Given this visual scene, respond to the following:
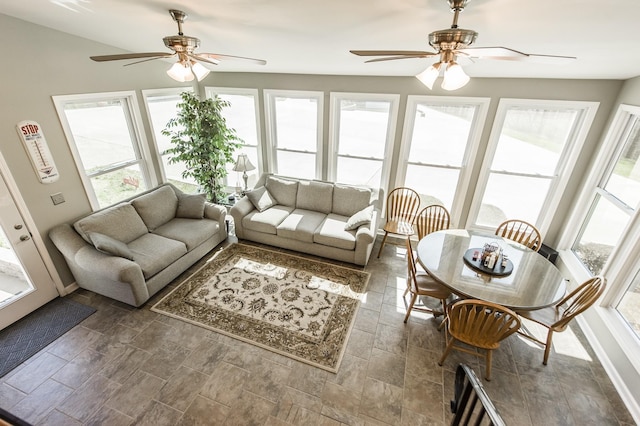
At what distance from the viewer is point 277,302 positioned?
3.30 m

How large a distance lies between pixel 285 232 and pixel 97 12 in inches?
118

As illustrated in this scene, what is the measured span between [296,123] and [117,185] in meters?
2.85

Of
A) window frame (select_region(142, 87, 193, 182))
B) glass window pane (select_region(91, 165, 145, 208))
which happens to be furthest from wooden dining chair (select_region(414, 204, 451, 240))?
glass window pane (select_region(91, 165, 145, 208))

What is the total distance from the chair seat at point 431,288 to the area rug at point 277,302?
2.57 feet

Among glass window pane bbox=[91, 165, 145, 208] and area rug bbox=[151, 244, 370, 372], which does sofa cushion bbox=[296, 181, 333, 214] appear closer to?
area rug bbox=[151, 244, 370, 372]

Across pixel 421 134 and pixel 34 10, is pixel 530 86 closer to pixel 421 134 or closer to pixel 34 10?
pixel 421 134

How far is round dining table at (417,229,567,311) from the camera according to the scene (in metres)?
2.39

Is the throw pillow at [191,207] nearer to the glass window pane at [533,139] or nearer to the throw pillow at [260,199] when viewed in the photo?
the throw pillow at [260,199]

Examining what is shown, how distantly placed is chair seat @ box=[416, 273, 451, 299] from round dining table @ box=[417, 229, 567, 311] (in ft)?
0.74

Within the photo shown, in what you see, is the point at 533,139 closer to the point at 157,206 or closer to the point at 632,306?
the point at 632,306

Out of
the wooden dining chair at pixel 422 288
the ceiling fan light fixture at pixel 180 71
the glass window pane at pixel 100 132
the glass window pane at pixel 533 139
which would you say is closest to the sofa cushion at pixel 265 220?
the glass window pane at pixel 100 132

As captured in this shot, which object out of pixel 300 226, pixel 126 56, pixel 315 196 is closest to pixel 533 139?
pixel 315 196

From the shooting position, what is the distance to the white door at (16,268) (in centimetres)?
280

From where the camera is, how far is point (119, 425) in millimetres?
2107
